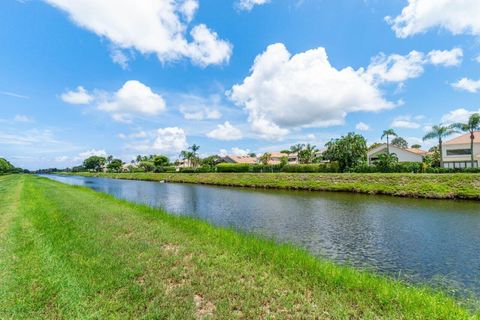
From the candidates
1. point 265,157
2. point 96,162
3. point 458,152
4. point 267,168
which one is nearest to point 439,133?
point 458,152

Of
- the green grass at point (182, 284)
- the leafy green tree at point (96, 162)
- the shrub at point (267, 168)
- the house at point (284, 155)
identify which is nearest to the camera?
the green grass at point (182, 284)

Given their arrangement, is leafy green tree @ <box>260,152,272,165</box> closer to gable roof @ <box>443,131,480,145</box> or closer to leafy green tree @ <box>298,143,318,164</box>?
leafy green tree @ <box>298,143,318,164</box>

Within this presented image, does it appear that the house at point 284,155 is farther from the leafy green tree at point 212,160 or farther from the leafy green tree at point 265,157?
the leafy green tree at point 212,160

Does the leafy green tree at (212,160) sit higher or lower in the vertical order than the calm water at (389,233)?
higher

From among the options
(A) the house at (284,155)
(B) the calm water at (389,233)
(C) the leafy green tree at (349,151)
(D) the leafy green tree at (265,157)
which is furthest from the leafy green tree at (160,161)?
(B) the calm water at (389,233)

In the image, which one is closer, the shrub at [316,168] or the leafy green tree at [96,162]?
the shrub at [316,168]

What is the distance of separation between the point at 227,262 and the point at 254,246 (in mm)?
1668

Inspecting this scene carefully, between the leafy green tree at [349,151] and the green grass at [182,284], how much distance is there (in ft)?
155

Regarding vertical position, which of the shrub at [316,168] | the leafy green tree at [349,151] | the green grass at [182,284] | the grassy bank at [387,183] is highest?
the leafy green tree at [349,151]

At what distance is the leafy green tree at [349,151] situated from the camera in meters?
51.4

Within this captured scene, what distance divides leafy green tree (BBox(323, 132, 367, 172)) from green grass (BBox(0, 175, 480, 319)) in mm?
47353

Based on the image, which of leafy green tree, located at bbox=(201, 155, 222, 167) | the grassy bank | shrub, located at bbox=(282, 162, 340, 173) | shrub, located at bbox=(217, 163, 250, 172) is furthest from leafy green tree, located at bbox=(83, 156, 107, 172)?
shrub, located at bbox=(282, 162, 340, 173)

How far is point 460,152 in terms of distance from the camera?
54.3 metres

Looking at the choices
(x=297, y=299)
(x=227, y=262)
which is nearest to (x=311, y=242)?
(x=227, y=262)
